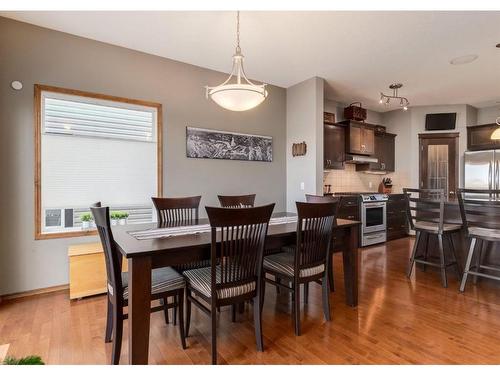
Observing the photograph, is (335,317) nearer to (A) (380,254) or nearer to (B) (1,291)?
(A) (380,254)

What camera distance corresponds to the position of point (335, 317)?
7.75 ft

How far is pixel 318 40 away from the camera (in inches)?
120

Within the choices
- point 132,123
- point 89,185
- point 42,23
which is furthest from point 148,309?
point 42,23

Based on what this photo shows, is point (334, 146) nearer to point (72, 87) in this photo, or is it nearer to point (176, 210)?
point (176, 210)

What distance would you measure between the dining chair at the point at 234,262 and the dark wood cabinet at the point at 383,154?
15.0ft

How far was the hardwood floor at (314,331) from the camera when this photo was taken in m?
1.84

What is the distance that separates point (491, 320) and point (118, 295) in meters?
2.86

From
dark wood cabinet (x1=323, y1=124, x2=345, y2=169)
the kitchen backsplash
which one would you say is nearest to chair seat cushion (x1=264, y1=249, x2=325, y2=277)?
dark wood cabinet (x1=323, y1=124, x2=345, y2=169)

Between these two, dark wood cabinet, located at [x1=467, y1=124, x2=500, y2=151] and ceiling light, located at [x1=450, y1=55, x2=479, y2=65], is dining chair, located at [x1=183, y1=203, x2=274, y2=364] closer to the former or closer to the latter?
ceiling light, located at [x1=450, y1=55, x2=479, y2=65]

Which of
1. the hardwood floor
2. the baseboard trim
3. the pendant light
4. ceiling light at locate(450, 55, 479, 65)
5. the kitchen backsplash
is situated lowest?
the hardwood floor

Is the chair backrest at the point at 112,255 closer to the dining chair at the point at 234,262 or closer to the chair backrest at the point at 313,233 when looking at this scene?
the dining chair at the point at 234,262

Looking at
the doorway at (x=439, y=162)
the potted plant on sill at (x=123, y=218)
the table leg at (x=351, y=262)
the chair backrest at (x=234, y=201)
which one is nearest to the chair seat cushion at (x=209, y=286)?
the table leg at (x=351, y=262)

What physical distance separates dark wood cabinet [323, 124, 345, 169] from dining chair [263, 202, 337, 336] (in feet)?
9.66

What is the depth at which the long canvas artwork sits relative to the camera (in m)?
3.78
